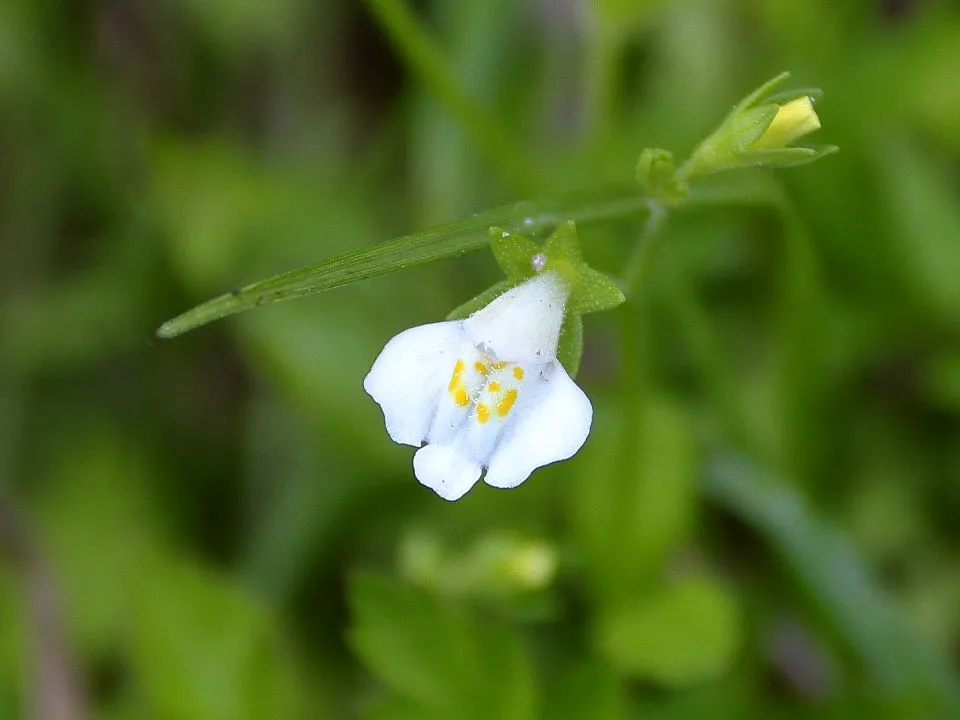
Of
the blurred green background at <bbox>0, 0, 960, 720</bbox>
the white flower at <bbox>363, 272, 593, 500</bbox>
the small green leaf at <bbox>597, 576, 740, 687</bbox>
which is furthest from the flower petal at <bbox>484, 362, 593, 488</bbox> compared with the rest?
the small green leaf at <bbox>597, 576, 740, 687</bbox>

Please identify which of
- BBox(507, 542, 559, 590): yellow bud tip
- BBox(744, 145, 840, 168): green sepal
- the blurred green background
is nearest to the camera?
BBox(744, 145, 840, 168): green sepal

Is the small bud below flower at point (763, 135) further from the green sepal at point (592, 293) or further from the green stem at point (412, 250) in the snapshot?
the green sepal at point (592, 293)

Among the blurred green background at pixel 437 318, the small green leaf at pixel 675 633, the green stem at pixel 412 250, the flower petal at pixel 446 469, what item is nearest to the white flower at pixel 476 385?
the flower petal at pixel 446 469

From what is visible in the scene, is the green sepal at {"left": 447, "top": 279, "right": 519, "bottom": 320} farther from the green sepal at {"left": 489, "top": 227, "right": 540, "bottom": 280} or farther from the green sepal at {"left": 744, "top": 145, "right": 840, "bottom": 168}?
the green sepal at {"left": 744, "top": 145, "right": 840, "bottom": 168}

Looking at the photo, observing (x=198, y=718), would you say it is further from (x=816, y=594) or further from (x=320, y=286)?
(x=816, y=594)

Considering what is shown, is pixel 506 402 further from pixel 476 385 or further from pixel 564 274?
pixel 564 274

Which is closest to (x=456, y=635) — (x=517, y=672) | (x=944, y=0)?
(x=517, y=672)

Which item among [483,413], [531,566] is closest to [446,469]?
[483,413]
